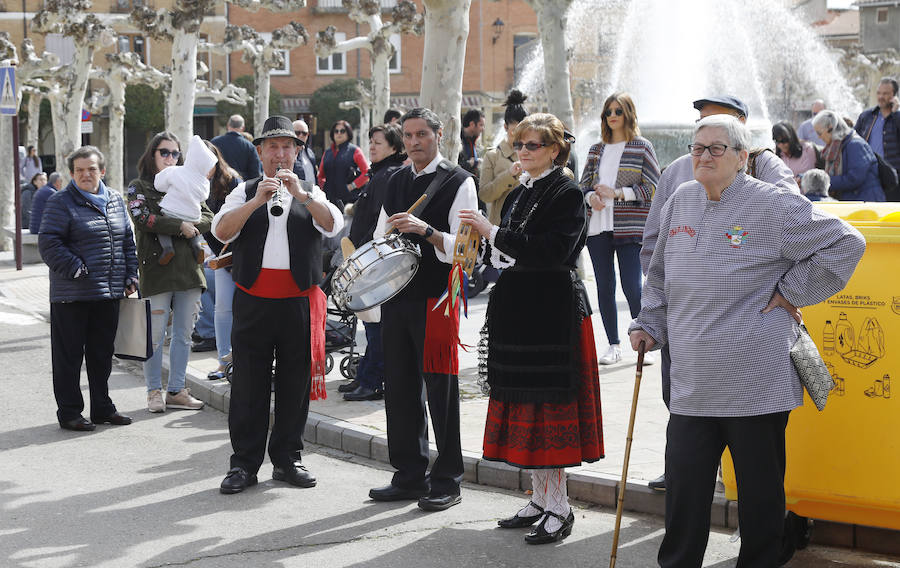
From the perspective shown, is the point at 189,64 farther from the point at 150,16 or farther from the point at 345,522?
the point at 345,522

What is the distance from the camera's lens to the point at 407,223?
586cm

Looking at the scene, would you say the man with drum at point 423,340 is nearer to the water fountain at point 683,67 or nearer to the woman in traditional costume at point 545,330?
the woman in traditional costume at point 545,330

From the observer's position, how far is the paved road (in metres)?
5.39

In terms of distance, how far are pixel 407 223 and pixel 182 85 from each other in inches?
552

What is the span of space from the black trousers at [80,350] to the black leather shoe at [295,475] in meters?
2.20

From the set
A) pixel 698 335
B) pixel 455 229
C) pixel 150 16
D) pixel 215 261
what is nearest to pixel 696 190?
pixel 698 335

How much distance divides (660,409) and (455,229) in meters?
2.42

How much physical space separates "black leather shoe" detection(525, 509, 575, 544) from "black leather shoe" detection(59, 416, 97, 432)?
157 inches

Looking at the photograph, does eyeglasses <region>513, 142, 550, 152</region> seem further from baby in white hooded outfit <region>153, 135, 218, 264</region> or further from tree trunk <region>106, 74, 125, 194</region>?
tree trunk <region>106, 74, 125, 194</region>

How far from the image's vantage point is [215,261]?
24.7 ft

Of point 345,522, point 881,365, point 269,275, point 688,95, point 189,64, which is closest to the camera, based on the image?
point 881,365

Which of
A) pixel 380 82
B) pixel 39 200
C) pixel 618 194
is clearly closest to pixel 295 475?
pixel 618 194

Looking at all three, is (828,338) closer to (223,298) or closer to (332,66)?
(223,298)

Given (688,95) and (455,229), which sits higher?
(688,95)
